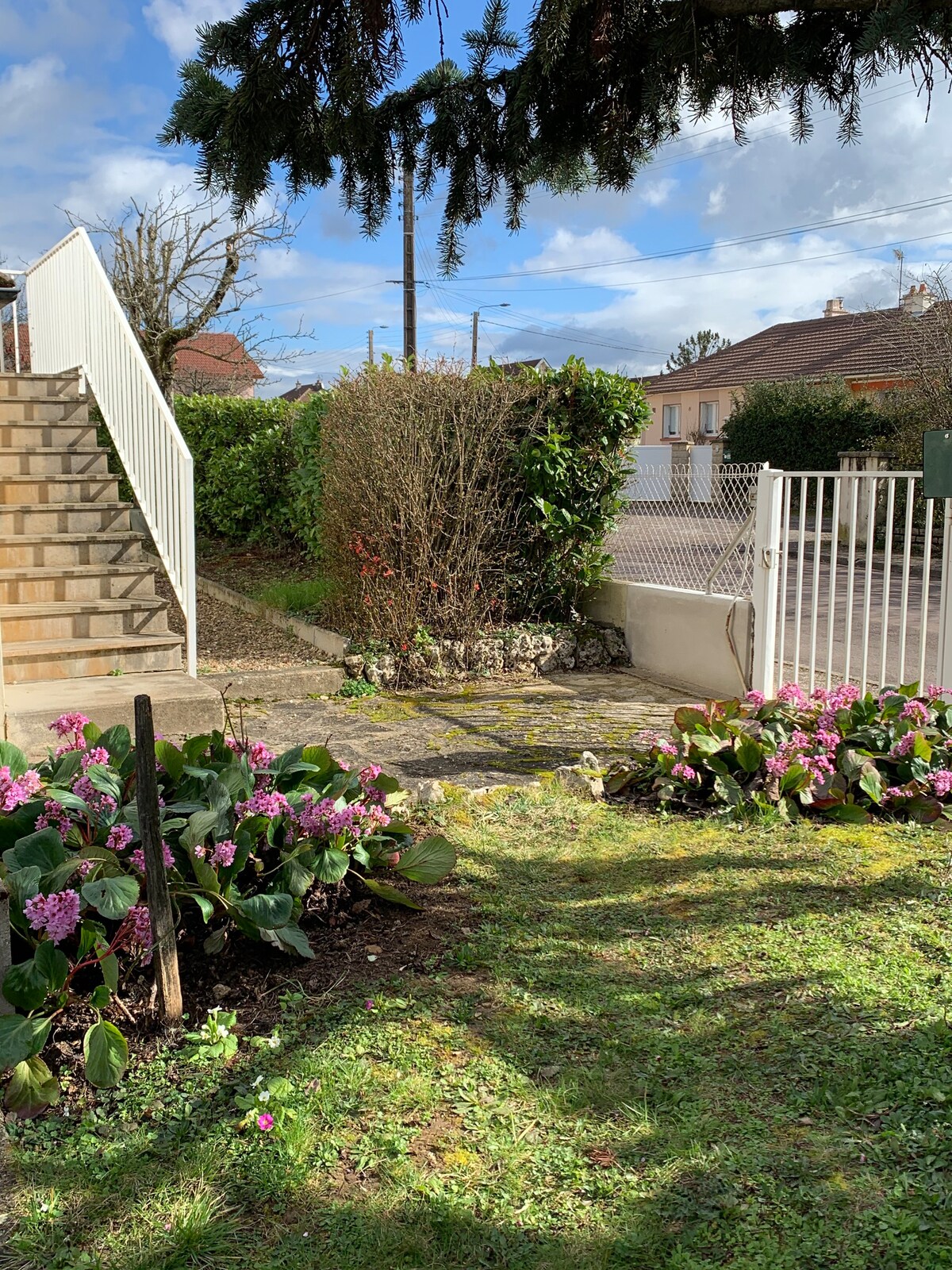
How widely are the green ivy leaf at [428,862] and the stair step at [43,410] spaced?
5.97 m

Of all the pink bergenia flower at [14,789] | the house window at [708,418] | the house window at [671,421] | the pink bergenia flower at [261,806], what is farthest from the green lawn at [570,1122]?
the house window at [671,421]

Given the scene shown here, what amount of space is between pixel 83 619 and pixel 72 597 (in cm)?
Answer: 26

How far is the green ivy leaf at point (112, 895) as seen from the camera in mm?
2695

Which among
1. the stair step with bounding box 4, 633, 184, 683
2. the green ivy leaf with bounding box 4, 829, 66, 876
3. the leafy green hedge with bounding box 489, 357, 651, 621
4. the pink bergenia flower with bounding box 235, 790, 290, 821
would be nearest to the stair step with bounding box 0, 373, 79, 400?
the stair step with bounding box 4, 633, 184, 683

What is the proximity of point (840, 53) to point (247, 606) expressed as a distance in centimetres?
781

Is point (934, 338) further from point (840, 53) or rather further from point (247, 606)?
point (840, 53)

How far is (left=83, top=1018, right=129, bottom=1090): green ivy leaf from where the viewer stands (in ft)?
8.30

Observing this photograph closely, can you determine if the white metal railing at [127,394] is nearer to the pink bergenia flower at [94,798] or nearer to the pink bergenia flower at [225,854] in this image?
the pink bergenia flower at [94,798]

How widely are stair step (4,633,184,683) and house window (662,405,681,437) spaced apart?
116 ft

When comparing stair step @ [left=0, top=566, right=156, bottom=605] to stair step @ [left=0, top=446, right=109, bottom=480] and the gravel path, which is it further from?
the gravel path

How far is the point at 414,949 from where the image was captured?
10.9ft

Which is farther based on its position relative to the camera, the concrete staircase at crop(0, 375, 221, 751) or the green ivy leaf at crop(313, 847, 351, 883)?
the concrete staircase at crop(0, 375, 221, 751)

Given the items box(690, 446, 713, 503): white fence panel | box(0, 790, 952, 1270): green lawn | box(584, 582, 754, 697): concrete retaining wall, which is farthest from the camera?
box(690, 446, 713, 503): white fence panel

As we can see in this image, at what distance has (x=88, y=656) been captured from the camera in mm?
6664
